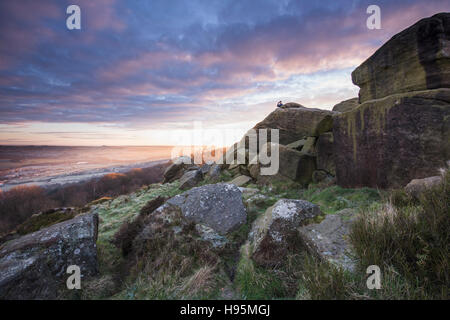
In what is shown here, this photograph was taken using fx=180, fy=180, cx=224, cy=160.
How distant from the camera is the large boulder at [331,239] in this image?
2.85 m

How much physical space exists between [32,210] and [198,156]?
24.3m

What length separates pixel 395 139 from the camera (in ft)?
18.4

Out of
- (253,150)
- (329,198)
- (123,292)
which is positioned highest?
(253,150)

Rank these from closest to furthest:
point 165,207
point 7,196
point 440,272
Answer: point 440,272 < point 165,207 < point 7,196

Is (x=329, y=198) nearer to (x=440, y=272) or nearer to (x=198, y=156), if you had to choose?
(x=440, y=272)

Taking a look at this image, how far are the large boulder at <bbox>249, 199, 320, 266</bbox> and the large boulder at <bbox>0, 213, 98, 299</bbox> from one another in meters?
3.24

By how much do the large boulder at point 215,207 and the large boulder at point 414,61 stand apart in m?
6.76

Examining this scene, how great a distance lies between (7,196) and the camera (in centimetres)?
2708

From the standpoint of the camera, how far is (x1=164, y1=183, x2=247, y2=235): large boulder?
4.77 m

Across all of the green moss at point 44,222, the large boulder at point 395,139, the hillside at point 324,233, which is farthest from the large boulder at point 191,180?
the large boulder at point 395,139

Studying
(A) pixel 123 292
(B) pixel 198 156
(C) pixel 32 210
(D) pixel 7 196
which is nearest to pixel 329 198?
(A) pixel 123 292

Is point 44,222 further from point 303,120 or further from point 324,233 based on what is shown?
point 303,120

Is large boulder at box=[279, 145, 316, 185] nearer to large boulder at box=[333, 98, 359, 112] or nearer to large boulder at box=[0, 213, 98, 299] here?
large boulder at box=[333, 98, 359, 112]

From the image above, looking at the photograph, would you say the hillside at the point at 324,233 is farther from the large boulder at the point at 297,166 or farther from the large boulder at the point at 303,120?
the large boulder at the point at 297,166
